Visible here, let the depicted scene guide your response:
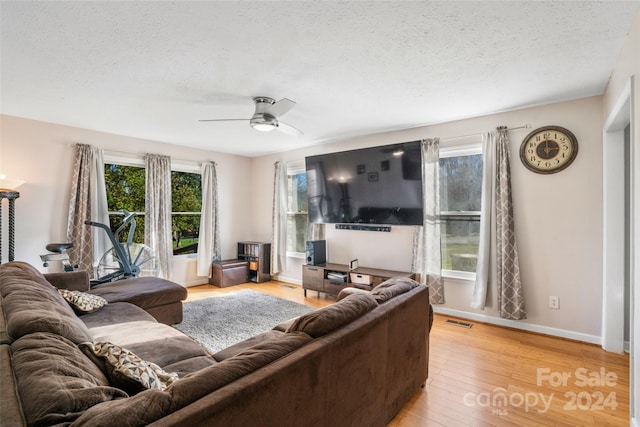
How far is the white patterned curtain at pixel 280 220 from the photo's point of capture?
549 centimetres

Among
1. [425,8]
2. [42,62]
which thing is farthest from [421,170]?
[42,62]

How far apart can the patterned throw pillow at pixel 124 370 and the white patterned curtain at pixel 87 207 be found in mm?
3478

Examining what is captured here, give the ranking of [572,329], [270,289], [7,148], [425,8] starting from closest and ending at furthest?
1. [425,8]
2. [572,329]
3. [7,148]
4. [270,289]

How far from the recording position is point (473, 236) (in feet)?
12.0

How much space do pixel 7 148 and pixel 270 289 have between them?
3844 millimetres

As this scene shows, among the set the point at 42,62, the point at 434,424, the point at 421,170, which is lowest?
the point at 434,424

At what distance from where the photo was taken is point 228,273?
5.25 metres

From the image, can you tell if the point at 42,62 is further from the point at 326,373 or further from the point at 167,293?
the point at 326,373

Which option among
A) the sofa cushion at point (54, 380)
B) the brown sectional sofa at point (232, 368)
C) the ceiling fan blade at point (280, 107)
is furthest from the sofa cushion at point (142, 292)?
the ceiling fan blade at point (280, 107)

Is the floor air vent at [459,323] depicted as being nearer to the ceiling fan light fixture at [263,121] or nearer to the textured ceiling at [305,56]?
the textured ceiling at [305,56]

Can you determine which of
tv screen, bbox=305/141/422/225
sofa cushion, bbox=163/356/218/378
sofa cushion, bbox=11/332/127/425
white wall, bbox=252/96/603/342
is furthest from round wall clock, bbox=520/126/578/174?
sofa cushion, bbox=11/332/127/425

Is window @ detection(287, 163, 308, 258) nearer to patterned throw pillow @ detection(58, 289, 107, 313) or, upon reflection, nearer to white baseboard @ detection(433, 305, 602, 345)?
white baseboard @ detection(433, 305, 602, 345)

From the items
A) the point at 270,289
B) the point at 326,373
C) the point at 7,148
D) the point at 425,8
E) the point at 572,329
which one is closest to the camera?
the point at 326,373

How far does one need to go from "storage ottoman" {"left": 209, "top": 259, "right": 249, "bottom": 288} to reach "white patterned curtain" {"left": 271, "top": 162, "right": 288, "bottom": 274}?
0.54 m
